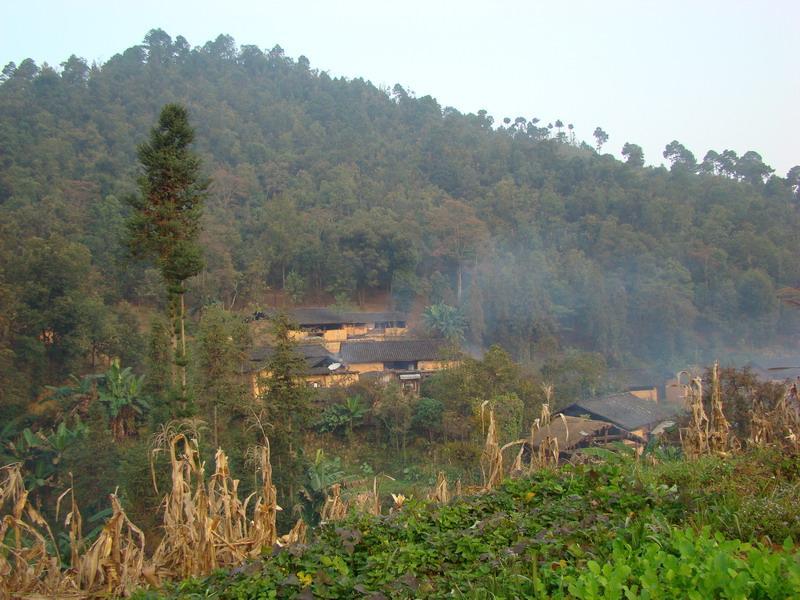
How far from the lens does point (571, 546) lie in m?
2.92

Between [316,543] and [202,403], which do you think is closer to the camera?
[316,543]

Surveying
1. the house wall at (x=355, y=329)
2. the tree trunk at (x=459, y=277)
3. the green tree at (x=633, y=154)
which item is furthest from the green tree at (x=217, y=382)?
the green tree at (x=633, y=154)

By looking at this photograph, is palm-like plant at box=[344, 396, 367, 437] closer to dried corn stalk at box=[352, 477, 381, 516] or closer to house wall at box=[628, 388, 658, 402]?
house wall at box=[628, 388, 658, 402]

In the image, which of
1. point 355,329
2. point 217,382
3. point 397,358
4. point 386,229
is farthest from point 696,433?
point 386,229

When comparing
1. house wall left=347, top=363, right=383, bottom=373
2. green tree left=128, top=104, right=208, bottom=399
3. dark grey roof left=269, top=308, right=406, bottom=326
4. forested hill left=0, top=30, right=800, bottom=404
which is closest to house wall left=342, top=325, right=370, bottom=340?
dark grey roof left=269, top=308, right=406, bottom=326

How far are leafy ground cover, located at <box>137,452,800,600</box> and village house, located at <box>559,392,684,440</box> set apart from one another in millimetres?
15275

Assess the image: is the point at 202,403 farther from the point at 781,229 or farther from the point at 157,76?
the point at 157,76

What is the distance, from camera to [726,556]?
232cm

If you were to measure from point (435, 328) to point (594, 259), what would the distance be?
13.4m

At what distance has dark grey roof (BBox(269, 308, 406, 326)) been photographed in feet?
103

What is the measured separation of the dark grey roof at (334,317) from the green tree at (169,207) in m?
18.2

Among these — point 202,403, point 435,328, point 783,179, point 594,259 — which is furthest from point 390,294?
point 783,179

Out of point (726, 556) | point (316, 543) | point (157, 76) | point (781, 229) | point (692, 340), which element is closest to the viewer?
point (726, 556)

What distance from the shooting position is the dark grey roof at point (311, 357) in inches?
913
